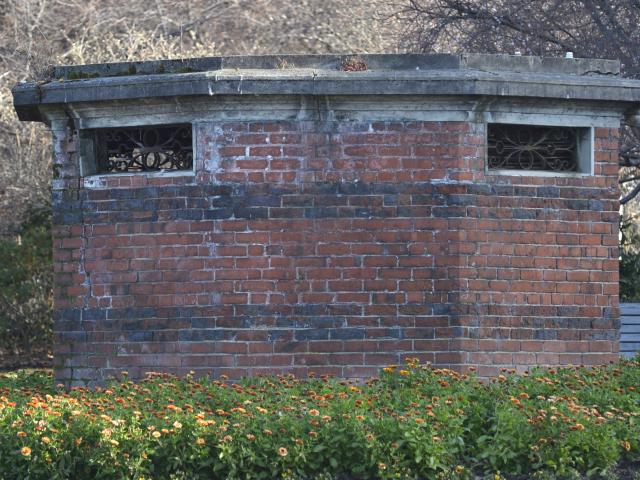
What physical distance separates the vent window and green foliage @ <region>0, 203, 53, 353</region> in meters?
10.5

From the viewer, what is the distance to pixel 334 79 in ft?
27.1

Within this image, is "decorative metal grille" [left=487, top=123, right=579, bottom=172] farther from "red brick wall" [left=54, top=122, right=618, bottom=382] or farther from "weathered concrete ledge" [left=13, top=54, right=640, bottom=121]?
"weathered concrete ledge" [left=13, top=54, right=640, bottom=121]

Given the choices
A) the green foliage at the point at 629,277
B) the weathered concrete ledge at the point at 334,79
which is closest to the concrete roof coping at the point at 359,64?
the weathered concrete ledge at the point at 334,79

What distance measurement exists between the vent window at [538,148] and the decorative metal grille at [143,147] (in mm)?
2241

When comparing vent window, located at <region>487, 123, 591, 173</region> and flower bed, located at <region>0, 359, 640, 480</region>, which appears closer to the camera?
flower bed, located at <region>0, 359, 640, 480</region>

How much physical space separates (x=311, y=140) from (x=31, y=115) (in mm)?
2296

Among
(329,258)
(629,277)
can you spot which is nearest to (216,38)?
(629,277)

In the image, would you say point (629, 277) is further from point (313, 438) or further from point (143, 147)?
point (313, 438)

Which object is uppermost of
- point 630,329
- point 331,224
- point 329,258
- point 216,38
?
point 216,38

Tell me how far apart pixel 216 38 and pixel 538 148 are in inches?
703

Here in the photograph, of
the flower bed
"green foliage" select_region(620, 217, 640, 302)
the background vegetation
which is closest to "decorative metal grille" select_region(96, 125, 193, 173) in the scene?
the flower bed

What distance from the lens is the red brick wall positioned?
838cm

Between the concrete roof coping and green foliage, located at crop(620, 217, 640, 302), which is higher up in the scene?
the concrete roof coping

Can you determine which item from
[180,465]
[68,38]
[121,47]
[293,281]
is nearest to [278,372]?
[293,281]
